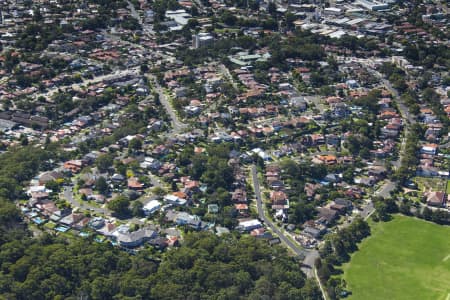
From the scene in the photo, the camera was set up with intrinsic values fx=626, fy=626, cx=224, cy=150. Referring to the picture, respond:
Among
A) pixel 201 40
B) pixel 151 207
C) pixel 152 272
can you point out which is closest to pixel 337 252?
pixel 152 272

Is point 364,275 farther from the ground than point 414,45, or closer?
closer

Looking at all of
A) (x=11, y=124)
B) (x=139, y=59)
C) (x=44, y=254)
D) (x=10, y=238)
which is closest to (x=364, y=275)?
(x=44, y=254)

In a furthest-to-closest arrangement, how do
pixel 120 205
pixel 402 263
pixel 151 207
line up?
pixel 151 207 → pixel 120 205 → pixel 402 263

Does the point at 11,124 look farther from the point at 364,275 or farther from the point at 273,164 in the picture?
the point at 364,275

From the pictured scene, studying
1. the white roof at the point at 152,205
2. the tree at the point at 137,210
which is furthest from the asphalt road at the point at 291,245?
the tree at the point at 137,210

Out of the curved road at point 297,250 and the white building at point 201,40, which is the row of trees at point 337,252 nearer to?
the curved road at point 297,250

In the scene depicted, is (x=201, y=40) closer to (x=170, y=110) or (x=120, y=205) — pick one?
(x=170, y=110)
